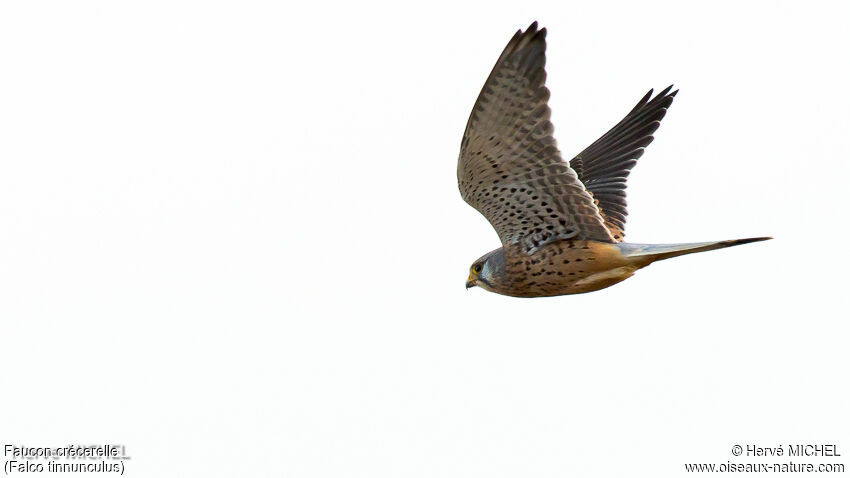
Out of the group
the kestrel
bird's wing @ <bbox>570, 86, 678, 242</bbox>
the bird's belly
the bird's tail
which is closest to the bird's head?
the kestrel

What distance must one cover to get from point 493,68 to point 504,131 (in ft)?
1.48

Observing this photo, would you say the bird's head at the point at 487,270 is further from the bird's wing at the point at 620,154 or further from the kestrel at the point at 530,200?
the bird's wing at the point at 620,154

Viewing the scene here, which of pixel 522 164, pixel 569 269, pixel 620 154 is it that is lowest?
pixel 569 269

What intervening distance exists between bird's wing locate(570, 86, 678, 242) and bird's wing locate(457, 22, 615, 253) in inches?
51.7

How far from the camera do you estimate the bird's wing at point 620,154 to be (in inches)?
338

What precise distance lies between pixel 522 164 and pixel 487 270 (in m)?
1.17

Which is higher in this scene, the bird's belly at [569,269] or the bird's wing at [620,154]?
the bird's wing at [620,154]

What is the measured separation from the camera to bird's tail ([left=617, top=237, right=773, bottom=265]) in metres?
6.76

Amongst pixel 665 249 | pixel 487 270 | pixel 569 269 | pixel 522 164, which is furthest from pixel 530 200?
pixel 665 249

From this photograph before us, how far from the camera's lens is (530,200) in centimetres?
721

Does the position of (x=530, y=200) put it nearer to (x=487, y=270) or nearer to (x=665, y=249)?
(x=487, y=270)

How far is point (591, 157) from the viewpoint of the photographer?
899cm

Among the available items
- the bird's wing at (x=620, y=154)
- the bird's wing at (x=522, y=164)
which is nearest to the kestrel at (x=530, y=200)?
the bird's wing at (x=522, y=164)

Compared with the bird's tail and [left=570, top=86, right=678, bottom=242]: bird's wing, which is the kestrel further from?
[left=570, top=86, right=678, bottom=242]: bird's wing
